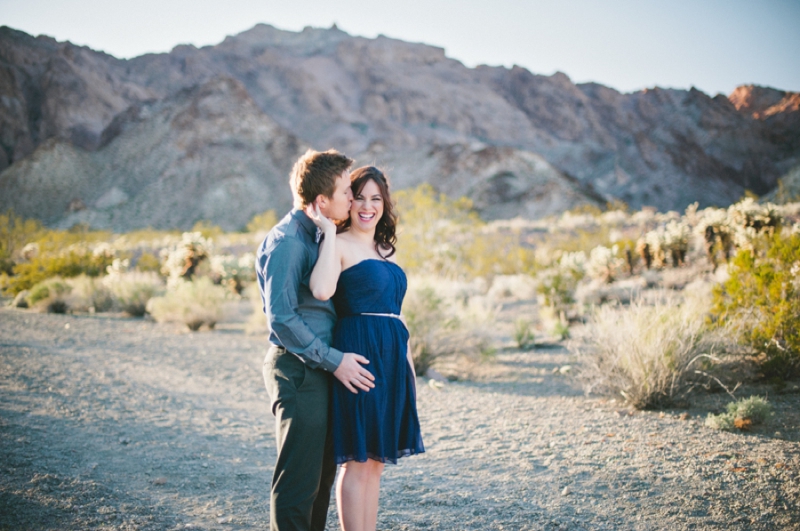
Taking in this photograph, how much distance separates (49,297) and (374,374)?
1230 centimetres

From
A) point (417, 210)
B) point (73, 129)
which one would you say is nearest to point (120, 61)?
point (73, 129)

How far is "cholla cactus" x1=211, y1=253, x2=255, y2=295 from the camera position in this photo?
15.3 metres

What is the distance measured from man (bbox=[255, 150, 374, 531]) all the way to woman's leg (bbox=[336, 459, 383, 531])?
0.50 ft

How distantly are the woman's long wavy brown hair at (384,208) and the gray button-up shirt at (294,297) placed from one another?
0.40m

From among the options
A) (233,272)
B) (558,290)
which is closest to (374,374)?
(558,290)

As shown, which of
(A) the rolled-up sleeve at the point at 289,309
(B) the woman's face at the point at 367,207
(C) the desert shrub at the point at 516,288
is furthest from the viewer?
(C) the desert shrub at the point at 516,288

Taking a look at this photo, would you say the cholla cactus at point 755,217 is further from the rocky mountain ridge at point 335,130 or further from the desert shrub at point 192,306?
the rocky mountain ridge at point 335,130

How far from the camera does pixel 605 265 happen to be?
12.9m

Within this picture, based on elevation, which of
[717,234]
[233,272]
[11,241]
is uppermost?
[11,241]

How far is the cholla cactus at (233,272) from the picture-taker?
50.3 feet

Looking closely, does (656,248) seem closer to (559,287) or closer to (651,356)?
(559,287)

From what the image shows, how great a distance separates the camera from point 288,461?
2.32m

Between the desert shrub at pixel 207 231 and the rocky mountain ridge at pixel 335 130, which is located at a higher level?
the rocky mountain ridge at pixel 335 130

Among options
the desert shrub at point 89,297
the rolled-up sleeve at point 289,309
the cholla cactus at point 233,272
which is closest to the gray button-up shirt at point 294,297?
the rolled-up sleeve at point 289,309
